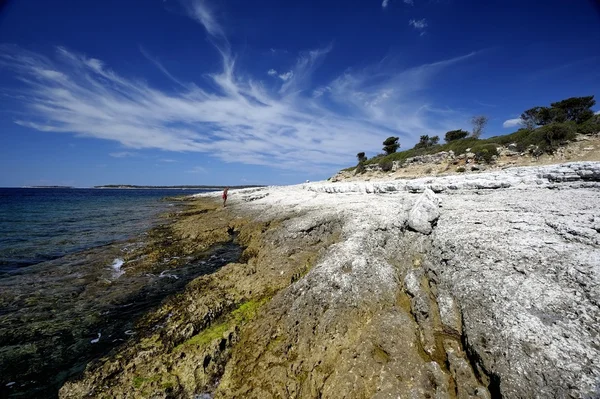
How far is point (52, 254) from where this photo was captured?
1566 centimetres

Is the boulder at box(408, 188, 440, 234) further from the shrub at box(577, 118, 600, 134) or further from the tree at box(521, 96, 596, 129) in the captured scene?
the tree at box(521, 96, 596, 129)

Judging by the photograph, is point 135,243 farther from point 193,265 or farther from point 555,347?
point 555,347

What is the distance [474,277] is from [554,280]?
1548mm

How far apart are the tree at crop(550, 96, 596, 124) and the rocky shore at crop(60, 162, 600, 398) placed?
4350 centimetres

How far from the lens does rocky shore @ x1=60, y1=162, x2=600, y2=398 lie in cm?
469

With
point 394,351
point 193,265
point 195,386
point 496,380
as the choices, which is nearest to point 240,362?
point 195,386


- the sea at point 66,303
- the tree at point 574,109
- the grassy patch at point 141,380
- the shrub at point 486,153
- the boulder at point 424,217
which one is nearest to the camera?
the grassy patch at point 141,380

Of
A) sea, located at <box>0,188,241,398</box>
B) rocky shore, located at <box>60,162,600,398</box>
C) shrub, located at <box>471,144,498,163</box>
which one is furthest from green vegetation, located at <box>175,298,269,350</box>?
shrub, located at <box>471,144,498,163</box>

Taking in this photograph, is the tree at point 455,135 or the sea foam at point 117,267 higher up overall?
the tree at point 455,135

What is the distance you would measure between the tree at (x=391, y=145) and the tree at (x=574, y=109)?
1240 inches

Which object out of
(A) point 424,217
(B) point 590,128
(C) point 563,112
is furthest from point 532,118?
(A) point 424,217

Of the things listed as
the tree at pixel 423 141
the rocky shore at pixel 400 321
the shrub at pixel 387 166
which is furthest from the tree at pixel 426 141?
the rocky shore at pixel 400 321

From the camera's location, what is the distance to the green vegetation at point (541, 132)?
28.8m

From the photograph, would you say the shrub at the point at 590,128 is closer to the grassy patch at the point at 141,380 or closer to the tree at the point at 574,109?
the tree at the point at 574,109
